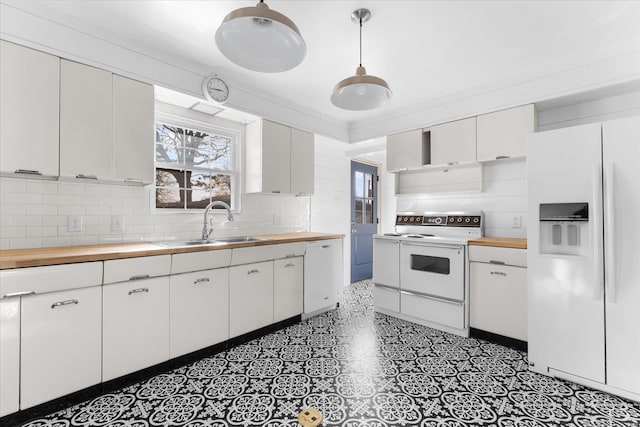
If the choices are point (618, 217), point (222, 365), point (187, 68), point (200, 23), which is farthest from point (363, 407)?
point (187, 68)

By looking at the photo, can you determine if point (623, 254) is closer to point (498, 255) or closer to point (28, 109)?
point (498, 255)

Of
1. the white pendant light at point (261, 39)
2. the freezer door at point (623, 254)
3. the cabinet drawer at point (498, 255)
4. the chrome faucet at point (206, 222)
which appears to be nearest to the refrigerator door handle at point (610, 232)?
the freezer door at point (623, 254)

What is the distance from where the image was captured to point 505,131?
3.08m

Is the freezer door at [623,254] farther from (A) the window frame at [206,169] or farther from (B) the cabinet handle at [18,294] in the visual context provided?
(B) the cabinet handle at [18,294]

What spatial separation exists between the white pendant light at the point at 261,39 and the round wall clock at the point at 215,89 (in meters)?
1.35

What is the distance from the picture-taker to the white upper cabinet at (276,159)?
3.39 meters

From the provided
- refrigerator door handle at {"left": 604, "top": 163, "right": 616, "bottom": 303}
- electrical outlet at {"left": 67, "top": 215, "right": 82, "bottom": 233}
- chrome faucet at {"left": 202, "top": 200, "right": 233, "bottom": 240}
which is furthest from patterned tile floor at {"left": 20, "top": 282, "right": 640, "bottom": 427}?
electrical outlet at {"left": 67, "top": 215, "right": 82, "bottom": 233}

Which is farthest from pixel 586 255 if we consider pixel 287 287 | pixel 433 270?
pixel 287 287

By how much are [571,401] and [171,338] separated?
2862 mm

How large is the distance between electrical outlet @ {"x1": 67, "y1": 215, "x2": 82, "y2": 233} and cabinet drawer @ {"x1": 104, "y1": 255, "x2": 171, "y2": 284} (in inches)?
27.5

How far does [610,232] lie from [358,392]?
2022 mm

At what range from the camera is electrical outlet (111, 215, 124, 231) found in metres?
2.54

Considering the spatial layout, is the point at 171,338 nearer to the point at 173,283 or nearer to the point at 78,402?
the point at 173,283

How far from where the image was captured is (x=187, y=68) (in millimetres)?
2764
